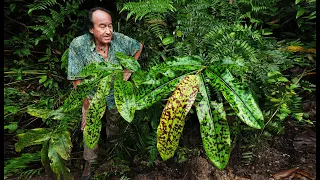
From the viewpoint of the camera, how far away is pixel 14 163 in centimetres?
197

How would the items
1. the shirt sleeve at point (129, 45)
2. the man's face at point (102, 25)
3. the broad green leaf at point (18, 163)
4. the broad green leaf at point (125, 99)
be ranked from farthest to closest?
the broad green leaf at point (18, 163), the shirt sleeve at point (129, 45), the man's face at point (102, 25), the broad green leaf at point (125, 99)

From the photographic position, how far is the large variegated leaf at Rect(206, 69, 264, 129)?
871mm

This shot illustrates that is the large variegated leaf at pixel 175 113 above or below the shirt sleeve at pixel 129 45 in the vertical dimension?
below

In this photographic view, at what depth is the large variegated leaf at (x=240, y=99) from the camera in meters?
0.87

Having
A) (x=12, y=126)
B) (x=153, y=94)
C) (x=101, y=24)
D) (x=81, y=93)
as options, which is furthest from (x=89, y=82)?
(x=12, y=126)

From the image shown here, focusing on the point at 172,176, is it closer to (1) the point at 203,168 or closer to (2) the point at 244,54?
(1) the point at 203,168

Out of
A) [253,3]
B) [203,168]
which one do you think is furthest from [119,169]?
[253,3]

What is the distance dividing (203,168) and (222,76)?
3.45 feet

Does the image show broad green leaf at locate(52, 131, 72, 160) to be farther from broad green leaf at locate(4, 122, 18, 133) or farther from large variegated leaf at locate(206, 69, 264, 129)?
broad green leaf at locate(4, 122, 18, 133)

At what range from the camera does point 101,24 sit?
161 cm

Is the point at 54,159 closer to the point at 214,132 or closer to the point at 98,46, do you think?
the point at 98,46

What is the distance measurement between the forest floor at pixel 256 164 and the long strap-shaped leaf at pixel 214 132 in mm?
1019

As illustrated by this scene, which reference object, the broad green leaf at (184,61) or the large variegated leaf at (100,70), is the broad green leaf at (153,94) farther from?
the large variegated leaf at (100,70)

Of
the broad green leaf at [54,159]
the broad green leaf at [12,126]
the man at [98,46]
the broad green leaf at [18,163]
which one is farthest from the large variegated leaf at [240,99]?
the broad green leaf at [12,126]
